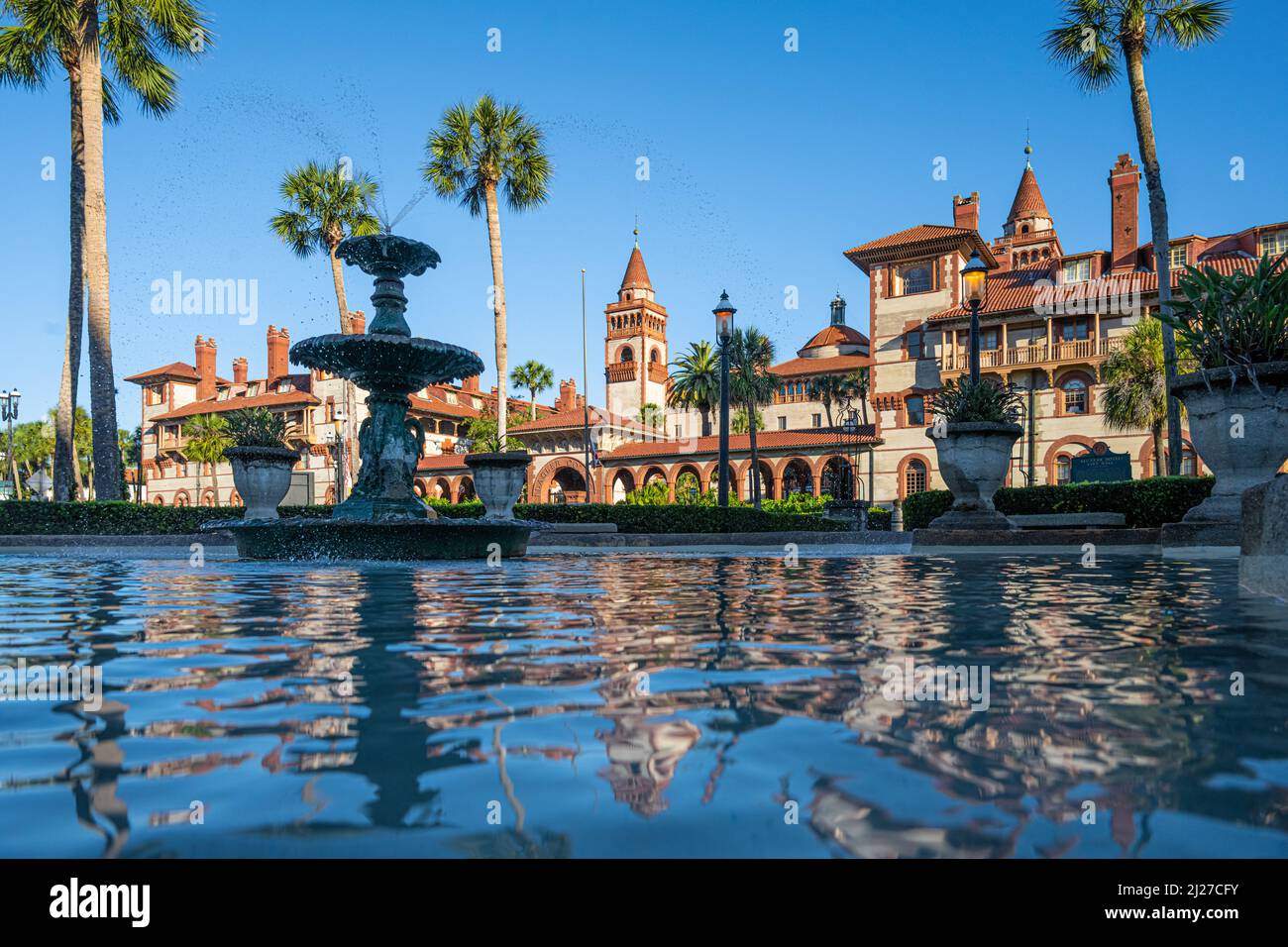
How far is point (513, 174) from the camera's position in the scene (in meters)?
30.4

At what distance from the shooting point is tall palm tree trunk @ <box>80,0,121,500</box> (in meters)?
18.7

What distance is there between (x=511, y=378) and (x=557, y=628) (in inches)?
2537

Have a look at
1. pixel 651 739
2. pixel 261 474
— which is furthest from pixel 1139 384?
pixel 651 739

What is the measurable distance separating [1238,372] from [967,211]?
5151 centimetres

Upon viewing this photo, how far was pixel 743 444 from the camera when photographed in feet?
176

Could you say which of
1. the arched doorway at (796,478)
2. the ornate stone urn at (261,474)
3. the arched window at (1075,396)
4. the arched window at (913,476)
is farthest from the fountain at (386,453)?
the arched doorway at (796,478)

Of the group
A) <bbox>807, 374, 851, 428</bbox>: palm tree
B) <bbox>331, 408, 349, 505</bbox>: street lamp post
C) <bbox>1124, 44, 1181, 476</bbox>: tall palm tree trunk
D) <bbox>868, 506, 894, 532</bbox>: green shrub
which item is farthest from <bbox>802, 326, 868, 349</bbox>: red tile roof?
<bbox>1124, 44, 1181, 476</bbox>: tall palm tree trunk

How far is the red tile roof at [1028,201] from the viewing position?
5634 centimetres

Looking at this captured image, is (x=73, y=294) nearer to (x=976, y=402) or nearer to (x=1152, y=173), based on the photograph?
(x=976, y=402)

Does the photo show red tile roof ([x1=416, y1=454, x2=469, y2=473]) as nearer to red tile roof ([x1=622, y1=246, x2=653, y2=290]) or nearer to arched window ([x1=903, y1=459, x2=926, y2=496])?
arched window ([x1=903, y1=459, x2=926, y2=496])

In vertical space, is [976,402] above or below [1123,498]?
above

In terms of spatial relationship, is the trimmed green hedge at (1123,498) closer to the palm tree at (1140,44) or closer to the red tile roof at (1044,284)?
the palm tree at (1140,44)
